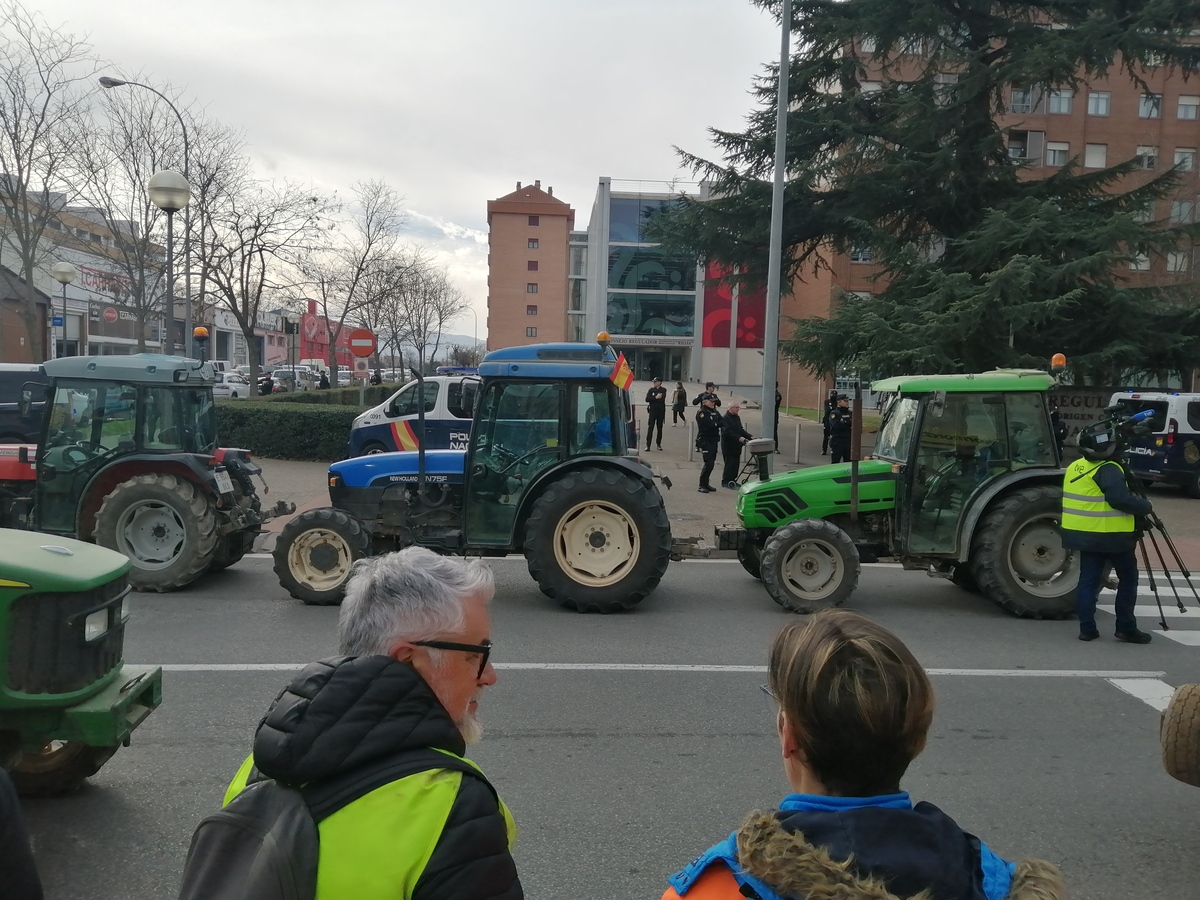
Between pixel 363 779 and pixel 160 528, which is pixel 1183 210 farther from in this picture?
pixel 363 779

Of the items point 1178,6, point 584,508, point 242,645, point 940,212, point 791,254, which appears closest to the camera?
point 242,645

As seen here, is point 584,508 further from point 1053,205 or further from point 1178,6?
point 1178,6

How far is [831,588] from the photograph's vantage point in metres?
8.66

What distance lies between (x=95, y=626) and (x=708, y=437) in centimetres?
1372

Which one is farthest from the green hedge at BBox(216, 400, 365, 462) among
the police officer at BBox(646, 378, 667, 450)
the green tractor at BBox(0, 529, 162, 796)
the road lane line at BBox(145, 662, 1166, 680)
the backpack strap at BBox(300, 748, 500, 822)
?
the backpack strap at BBox(300, 748, 500, 822)

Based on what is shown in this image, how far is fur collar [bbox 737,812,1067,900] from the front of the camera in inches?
61.7

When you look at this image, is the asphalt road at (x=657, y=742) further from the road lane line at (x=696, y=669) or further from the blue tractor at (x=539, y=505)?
the blue tractor at (x=539, y=505)

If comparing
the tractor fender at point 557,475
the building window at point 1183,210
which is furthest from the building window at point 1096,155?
the tractor fender at point 557,475

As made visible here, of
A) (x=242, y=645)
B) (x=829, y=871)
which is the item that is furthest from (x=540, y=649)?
(x=829, y=871)

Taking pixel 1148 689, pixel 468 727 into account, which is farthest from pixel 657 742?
pixel 1148 689

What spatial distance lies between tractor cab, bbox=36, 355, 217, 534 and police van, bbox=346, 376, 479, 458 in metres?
8.06

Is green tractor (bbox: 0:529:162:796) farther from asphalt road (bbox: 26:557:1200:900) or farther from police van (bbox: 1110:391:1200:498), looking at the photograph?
police van (bbox: 1110:391:1200:498)

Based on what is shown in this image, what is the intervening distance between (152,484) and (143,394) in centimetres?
88

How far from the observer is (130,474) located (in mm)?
8992
